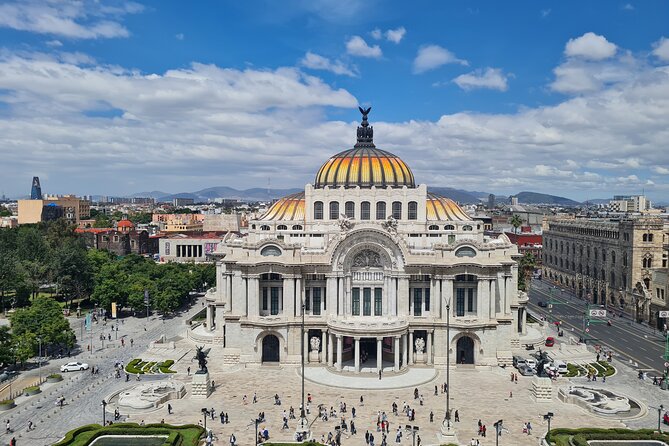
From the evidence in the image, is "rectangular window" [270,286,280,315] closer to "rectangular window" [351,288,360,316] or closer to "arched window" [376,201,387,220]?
"rectangular window" [351,288,360,316]

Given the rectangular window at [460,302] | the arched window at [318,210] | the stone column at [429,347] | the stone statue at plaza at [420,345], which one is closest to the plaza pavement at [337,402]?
the stone column at [429,347]

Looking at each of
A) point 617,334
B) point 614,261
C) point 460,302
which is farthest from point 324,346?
point 614,261

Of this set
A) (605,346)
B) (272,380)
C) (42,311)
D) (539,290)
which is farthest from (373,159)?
(539,290)

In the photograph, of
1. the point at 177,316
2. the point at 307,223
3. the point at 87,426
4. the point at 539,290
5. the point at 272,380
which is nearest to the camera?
the point at 87,426

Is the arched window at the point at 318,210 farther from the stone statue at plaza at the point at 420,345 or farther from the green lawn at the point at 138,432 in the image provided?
the green lawn at the point at 138,432

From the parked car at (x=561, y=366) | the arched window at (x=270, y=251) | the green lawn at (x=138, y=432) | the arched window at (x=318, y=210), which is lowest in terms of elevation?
the green lawn at (x=138, y=432)

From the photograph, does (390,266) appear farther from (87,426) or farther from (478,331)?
(87,426)
